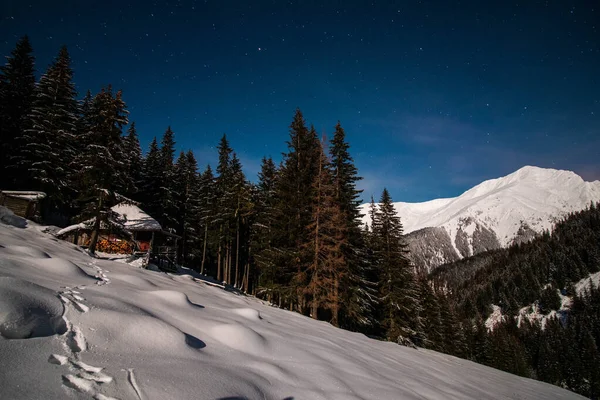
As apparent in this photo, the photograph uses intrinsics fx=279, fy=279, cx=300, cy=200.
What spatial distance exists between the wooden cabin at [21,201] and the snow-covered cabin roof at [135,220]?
7.66m

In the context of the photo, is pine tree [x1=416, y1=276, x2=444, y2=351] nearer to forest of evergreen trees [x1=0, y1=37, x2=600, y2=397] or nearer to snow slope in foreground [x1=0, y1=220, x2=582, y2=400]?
forest of evergreen trees [x1=0, y1=37, x2=600, y2=397]

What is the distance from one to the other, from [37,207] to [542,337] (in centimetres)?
12907

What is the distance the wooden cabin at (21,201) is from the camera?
1884 centimetres

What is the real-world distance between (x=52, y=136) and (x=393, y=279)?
115 feet

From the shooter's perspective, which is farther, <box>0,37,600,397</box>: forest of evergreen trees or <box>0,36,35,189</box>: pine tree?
<box>0,36,35,189</box>: pine tree

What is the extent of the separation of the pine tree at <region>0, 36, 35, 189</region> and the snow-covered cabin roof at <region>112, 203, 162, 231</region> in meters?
8.40

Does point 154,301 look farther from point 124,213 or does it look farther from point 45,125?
point 45,125

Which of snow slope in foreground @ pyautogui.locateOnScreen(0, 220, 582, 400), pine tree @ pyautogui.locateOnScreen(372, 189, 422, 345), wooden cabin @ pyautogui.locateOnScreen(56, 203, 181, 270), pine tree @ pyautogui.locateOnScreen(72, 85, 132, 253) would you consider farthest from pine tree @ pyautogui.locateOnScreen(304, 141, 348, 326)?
pine tree @ pyautogui.locateOnScreen(72, 85, 132, 253)

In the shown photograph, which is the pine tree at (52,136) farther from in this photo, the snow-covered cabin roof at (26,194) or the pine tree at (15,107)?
the snow-covered cabin roof at (26,194)

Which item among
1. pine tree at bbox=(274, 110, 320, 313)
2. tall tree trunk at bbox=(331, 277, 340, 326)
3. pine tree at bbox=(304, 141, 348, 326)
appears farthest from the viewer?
pine tree at bbox=(274, 110, 320, 313)

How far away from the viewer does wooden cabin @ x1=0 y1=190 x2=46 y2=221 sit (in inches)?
742

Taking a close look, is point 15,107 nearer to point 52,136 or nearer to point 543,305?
point 52,136

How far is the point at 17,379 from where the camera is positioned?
6.86 feet

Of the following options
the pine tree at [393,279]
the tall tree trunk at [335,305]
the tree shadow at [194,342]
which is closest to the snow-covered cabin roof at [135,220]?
the tall tree trunk at [335,305]
